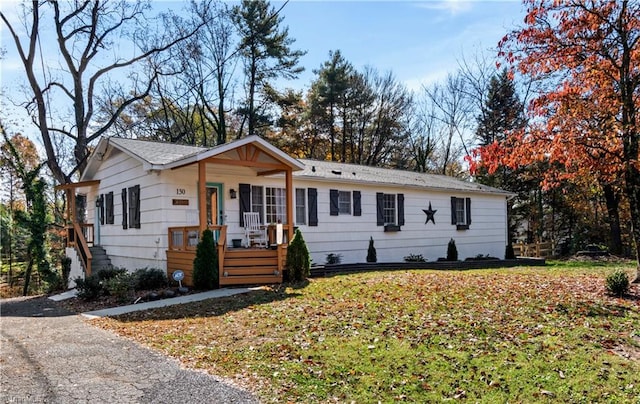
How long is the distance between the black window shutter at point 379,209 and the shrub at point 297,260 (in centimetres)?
530

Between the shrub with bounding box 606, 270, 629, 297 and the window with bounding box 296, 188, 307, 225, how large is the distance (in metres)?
8.29

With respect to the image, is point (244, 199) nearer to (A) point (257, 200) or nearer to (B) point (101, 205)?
(A) point (257, 200)

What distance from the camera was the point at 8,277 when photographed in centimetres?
2305

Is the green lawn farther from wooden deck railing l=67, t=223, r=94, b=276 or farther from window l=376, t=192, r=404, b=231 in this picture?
window l=376, t=192, r=404, b=231

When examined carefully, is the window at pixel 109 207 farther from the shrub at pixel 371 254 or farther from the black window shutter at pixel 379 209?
the black window shutter at pixel 379 209

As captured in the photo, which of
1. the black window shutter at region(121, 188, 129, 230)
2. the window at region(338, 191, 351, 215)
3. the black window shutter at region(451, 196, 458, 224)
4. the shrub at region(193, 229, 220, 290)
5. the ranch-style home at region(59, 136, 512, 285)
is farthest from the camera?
the black window shutter at region(451, 196, 458, 224)

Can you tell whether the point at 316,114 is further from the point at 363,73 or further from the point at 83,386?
the point at 83,386

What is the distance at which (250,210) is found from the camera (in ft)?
42.6

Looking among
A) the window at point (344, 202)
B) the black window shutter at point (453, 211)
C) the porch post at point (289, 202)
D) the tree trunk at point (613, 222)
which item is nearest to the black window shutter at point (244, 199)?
the porch post at point (289, 202)

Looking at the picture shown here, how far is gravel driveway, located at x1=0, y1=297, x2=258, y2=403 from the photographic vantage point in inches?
163

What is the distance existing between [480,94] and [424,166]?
19.5ft

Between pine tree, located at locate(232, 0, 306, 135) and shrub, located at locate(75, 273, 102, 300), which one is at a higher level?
pine tree, located at locate(232, 0, 306, 135)

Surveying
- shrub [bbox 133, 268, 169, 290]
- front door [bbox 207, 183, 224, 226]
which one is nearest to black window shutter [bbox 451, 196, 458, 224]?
front door [bbox 207, 183, 224, 226]

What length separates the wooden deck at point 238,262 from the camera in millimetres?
10586
